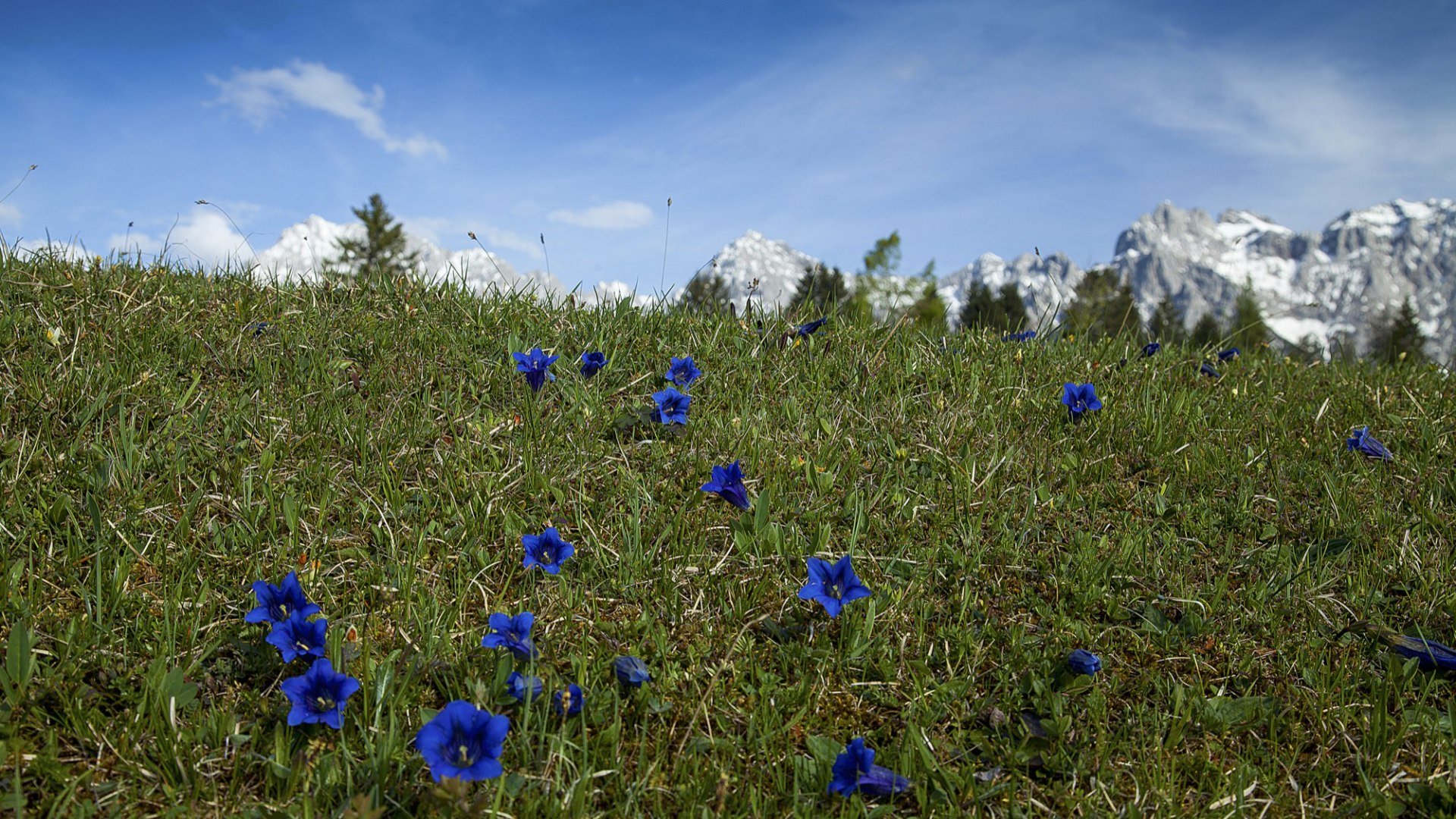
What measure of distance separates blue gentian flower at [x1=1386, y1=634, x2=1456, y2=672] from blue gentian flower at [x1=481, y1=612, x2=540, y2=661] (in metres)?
2.85

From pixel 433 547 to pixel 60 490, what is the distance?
4.64 ft

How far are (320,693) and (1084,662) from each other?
7.33 feet

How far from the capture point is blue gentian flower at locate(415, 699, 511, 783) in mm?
1987

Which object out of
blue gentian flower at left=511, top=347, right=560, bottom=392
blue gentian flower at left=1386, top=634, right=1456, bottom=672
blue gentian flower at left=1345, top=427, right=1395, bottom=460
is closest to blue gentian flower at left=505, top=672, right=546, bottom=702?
blue gentian flower at left=511, top=347, right=560, bottom=392

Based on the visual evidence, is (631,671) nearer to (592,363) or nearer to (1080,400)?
(592,363)

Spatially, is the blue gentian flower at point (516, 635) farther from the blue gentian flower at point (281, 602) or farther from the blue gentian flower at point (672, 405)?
the blue gentian flower at point (672, 405)

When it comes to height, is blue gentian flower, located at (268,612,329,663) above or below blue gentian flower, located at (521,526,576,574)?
below

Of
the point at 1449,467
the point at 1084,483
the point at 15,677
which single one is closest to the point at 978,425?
the point at 1084,483

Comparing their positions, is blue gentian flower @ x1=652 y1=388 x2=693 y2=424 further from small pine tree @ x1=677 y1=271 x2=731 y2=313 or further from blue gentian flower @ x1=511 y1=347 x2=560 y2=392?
small pine tree @ x1=677 y1=271 x2=731 y2=313

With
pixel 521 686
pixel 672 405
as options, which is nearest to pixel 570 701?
pixel 521 686

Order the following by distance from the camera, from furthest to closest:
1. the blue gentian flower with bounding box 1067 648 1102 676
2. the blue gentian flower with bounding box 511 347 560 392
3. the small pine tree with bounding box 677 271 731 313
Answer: the small pine tree with bounding box 677 271 731 313
the blue gentian flower with bounding box 511 347 560 392
the blue gentian flower with bounding box 1067 648 1102 676

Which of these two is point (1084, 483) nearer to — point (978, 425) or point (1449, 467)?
point (978, 425)

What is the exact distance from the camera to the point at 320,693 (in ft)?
7.43

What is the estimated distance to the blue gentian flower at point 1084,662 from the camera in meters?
2.64
